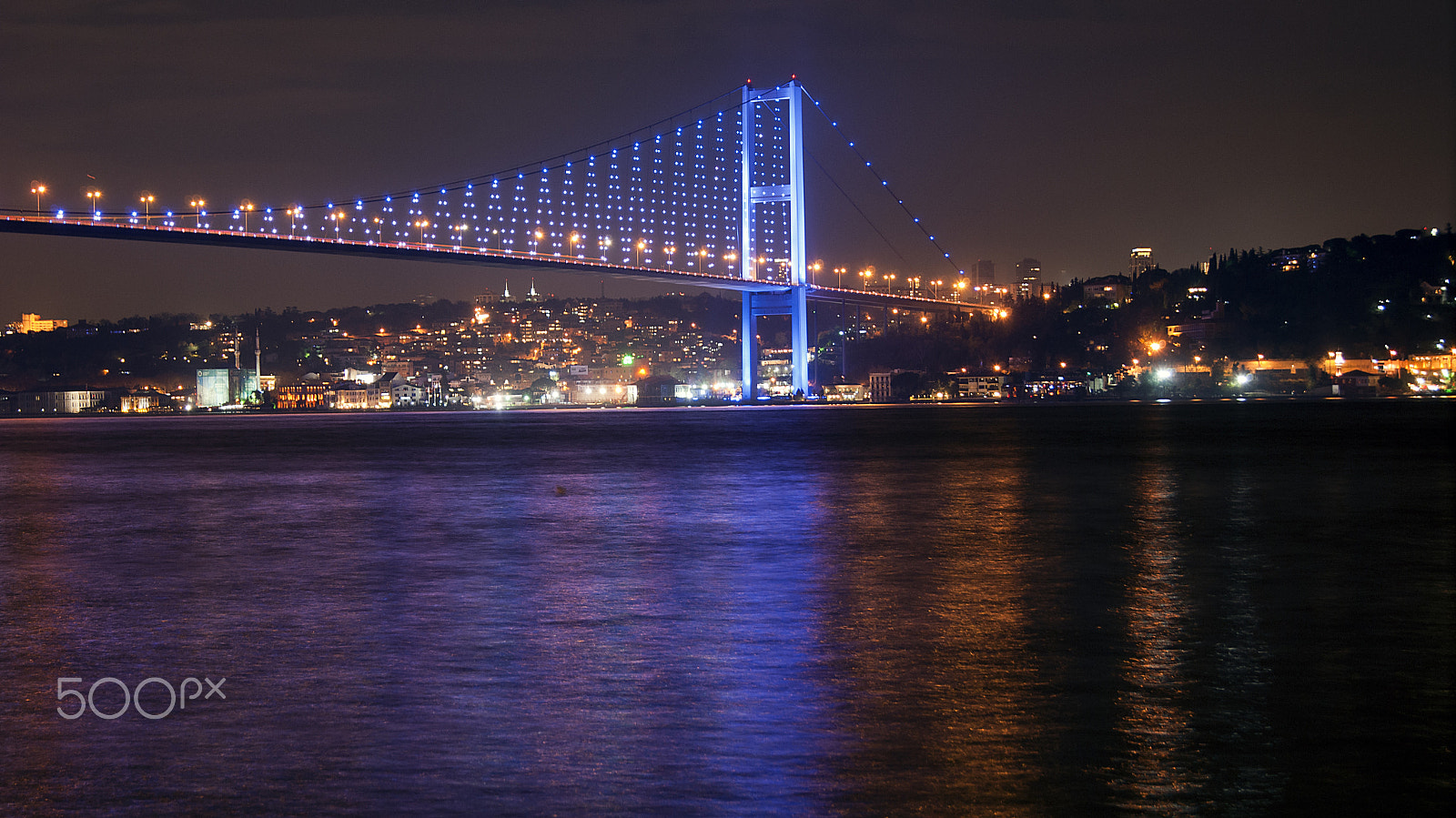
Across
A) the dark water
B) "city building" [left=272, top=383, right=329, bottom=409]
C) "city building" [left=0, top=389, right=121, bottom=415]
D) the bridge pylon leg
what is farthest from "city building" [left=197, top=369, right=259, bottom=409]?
the dark water

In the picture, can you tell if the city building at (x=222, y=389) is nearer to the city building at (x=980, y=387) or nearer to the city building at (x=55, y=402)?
the city building at (x=55, y=402)

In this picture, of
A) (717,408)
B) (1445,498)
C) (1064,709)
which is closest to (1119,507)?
(1445,498)

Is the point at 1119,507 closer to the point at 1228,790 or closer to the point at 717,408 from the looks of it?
the point at 1228,790

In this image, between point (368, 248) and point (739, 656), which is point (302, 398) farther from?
point (739, 656)

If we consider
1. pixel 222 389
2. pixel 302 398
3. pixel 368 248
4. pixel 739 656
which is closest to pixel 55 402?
pixel 222 389

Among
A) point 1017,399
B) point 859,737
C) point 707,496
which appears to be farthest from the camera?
point 1017,399

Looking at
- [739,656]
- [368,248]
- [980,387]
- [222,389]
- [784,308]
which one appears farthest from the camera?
[222,389]

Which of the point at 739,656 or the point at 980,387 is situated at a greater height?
the point at 980,387

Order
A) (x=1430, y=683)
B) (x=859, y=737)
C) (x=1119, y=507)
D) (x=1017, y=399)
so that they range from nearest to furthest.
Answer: (x=859, y=737) < (x=1430, y=683) < (x=1119, y=507) < (x=1017, y=399)

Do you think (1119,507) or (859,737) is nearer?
(859,737)

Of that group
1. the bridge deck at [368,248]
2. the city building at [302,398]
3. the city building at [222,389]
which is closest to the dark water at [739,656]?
the bridge deck at [368,248]
